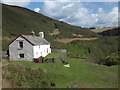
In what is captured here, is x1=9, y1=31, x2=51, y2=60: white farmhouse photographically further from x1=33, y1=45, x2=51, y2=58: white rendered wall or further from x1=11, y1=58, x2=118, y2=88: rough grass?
x1=11, y1=58, x2=118, y2=88: rough grass

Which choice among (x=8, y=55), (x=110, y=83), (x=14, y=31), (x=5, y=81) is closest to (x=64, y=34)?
(x=14, y=31)

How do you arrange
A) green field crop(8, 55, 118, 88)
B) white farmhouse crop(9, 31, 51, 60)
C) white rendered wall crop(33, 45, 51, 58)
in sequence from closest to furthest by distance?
green field crop(8, 55, 118, 88)
white farmhouse crop(9, 31, 51, 60)
white rendered wall crop(33, 45, 51, 58)

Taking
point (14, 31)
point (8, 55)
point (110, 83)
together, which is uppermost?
point (14, 31)

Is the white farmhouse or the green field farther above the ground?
the white farmhouse

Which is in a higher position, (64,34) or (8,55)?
(64,34)

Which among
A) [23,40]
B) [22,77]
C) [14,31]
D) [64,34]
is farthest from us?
[64,34]

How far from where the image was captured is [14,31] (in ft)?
381

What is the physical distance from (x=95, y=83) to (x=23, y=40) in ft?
52.3

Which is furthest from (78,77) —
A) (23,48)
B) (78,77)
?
(23,48)

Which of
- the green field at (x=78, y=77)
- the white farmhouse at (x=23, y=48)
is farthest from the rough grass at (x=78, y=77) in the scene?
the white farmhouse at (x=23, y=48)

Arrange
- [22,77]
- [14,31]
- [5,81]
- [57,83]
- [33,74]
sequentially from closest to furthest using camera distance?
[5,81]
[22,77]
[33,74]
[57,83]
[14,31]

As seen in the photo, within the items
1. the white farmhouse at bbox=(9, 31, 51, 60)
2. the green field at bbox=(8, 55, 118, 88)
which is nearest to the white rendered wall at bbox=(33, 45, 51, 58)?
the white farmhouse at bbox=(9, 31, 51, 60)

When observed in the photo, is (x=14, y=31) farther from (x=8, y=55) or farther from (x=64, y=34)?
(x=8, y=55)

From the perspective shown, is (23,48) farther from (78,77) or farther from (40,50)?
(78,77)
